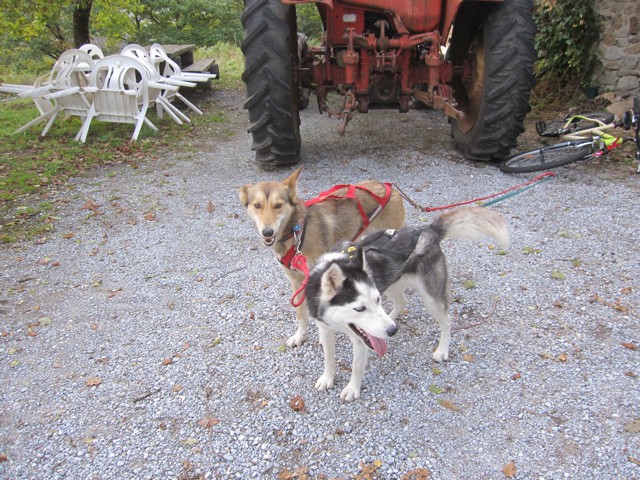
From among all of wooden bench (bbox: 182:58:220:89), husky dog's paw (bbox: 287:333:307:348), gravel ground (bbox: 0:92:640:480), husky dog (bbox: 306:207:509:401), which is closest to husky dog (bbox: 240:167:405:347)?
husky dog's paw (bbox: 287:333:307:348)

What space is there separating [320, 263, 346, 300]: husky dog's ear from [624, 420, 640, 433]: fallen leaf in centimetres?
185

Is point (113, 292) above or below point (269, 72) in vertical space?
below

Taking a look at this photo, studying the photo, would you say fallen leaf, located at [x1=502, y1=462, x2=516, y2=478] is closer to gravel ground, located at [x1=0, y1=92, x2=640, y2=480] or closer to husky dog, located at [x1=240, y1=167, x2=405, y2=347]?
gravel ground, located at [x1=0, y1=92, x2=640, y2=480]

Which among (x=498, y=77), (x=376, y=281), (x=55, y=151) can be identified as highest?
(x=498, y=77)

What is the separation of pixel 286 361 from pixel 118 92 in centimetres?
672

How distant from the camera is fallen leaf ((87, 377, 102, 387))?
3197 mm

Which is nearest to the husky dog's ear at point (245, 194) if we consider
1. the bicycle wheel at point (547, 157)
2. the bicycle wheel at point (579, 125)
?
the bicycle wheel at point (547, 157)

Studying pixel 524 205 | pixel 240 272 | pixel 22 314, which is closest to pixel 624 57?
pixel 524 205

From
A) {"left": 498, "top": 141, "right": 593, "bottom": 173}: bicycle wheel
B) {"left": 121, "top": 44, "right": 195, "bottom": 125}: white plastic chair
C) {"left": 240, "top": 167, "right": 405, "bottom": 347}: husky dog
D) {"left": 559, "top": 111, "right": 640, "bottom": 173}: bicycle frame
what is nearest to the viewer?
{"left": 240, "top": 167, "right": 405, "bottom": 347}: husky dog

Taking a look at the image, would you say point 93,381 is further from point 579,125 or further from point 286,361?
point 579,125

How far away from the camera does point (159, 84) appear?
8.28 meters

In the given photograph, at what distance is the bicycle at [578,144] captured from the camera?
591cm

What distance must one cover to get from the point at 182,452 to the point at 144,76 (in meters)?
7.06

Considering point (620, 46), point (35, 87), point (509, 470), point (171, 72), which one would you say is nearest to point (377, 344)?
point (509, 470)
